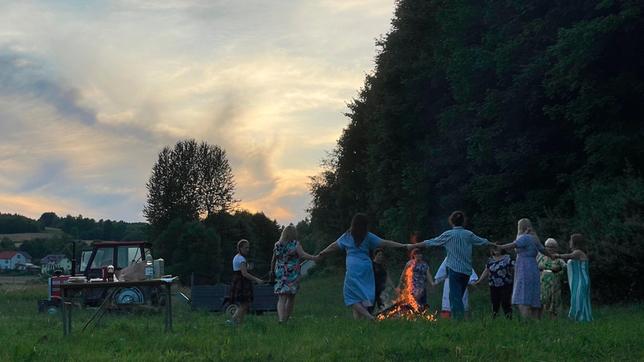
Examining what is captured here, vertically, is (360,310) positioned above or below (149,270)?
below

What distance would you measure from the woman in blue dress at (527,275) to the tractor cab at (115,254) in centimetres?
1470

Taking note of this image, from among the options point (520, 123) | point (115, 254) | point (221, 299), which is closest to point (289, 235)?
point (221, 299)

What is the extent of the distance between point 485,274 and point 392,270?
1171 inches

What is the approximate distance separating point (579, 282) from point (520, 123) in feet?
Result: 51.3

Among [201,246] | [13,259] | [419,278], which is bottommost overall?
[419,278]

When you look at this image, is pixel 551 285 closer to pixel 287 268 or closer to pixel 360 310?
pixel 360 310

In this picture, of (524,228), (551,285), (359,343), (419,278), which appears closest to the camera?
(359,343)

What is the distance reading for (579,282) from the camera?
13.7 m

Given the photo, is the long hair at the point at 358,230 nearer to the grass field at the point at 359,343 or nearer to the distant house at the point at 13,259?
the grass field at the point at 359,343

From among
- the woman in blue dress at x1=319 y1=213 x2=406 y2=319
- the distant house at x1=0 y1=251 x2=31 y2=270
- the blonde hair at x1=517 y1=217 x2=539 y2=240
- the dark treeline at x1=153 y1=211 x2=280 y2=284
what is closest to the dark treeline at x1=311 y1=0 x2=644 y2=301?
the blonde hair at x1=517 y1=217 x2=539 y2=240

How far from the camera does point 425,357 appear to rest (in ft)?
28.9

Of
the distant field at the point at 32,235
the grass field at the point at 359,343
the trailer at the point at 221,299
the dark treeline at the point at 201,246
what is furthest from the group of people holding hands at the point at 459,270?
the distant field at the point at 32,235

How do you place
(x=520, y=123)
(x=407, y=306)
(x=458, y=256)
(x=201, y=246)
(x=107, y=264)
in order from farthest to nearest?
(x=201, y=246), (x=520, y=123), (x=107, y=264), (x=407, y=306), (x=458, y=256)

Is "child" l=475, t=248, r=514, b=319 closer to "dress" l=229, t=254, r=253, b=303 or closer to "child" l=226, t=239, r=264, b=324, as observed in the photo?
"child" l=226, t=239, r=264, b=324
